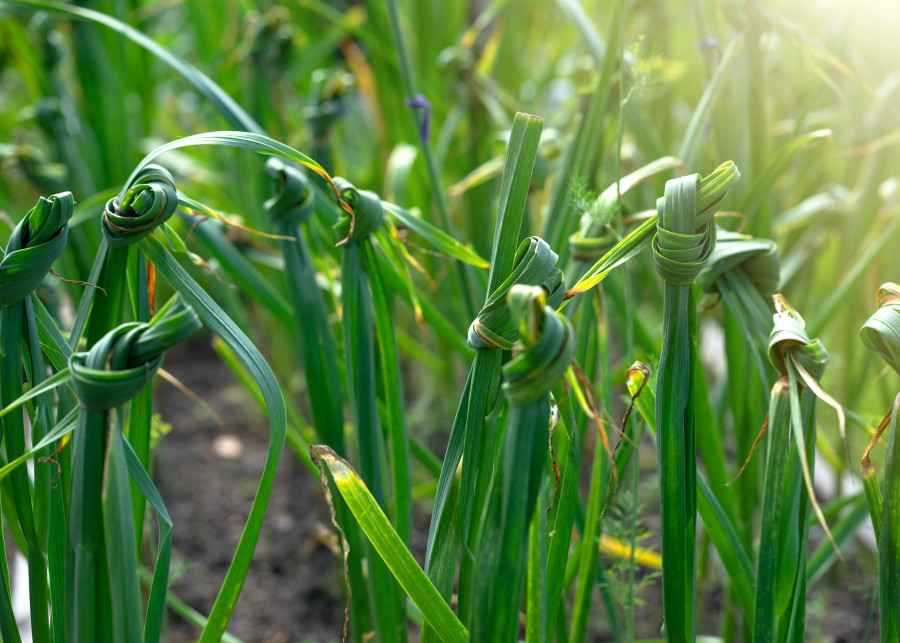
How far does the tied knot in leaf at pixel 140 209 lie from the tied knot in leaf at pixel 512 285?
0.57 ft

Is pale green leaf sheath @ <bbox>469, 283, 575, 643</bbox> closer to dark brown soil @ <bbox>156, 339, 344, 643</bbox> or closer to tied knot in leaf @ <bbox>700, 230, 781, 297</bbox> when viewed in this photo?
tied knot in leaf @ <bbox>700, 230, 781, 297</bbox>

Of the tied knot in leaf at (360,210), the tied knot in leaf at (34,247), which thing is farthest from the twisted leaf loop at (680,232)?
A: the tied knot in leaf at (34,247)

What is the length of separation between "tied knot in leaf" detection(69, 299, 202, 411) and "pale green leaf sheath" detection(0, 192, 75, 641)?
82 millimetres

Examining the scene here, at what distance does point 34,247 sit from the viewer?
342 mm

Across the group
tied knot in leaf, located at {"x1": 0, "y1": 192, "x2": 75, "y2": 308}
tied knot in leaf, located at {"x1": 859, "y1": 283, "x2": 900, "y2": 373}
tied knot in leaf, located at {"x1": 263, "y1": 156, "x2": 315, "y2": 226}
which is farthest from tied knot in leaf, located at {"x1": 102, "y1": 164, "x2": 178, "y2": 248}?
tied knot in leaf, located at {"x1": 859, "y1": 283, "x2": 900, "y2": 373}

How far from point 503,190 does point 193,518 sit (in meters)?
0.95

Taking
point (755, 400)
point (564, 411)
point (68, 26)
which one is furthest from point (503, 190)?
point (68, 26)

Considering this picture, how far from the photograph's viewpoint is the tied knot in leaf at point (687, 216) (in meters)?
0.32

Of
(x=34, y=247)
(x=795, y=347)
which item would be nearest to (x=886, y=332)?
(x=795, y=347)

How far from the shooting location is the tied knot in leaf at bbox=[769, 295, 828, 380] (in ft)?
1.02

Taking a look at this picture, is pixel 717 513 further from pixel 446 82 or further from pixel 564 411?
pixel 446 82

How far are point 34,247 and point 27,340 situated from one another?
64 mm

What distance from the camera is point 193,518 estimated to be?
1.09 metres

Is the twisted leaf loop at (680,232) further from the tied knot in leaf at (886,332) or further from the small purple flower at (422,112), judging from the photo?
the small purple flower at (422,112)
